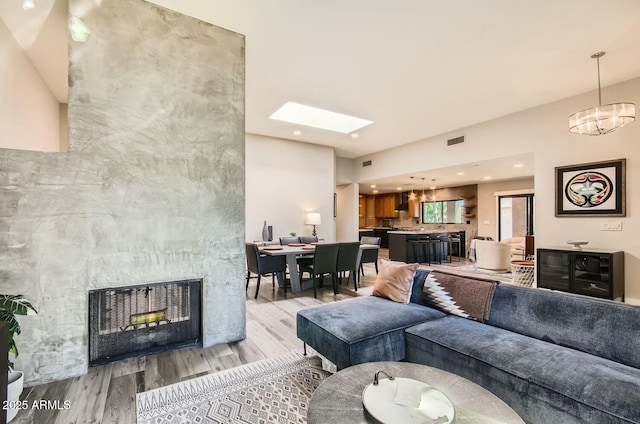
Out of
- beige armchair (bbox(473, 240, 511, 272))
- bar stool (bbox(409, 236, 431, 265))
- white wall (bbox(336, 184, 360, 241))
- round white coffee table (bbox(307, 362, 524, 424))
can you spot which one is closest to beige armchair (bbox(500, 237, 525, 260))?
beige armchair (bbox(473, 240, 511, 272))

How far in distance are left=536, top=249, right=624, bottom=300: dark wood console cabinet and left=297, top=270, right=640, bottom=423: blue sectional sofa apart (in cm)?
262

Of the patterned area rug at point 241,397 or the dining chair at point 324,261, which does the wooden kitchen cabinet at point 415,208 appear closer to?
the dining chair at point 324,261

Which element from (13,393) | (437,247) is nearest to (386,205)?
(437,247)

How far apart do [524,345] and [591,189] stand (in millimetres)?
3802

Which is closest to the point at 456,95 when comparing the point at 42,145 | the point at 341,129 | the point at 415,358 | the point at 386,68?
the point at 386,68

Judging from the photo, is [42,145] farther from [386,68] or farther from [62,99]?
[386,68]

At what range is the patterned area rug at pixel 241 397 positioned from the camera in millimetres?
1891

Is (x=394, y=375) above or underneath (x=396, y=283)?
underneath

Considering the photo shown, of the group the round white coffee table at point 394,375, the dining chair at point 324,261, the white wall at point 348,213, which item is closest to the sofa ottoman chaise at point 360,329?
the round white coffee table at point 394,375

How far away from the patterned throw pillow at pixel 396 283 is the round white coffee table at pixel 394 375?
4.25 ft

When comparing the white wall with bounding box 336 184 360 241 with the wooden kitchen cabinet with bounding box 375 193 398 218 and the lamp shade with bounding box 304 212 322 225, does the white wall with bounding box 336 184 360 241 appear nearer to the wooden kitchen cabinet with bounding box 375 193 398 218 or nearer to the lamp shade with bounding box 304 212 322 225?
the lamp shade with bounding box 304 212 322 225

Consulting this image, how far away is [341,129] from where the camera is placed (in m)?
6.35

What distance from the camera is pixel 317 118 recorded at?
5867 mm

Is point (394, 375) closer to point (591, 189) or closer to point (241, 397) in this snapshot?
point (241, 397)
